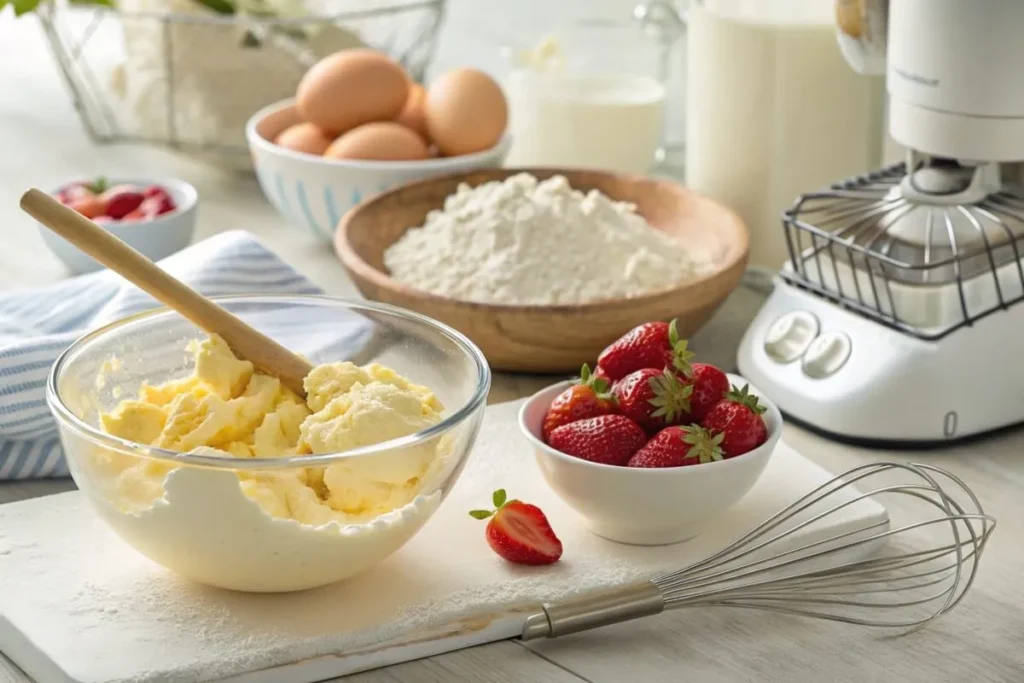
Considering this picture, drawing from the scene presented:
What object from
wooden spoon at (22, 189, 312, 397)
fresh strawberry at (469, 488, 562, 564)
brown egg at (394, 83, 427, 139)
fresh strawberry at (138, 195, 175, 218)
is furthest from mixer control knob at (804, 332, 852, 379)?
fresh strawberry at (138, 195, 175, 218)

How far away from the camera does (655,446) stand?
0.84 metres

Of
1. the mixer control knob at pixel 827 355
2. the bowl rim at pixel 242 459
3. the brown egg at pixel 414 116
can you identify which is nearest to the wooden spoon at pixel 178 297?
the bowl rim at pixel 242 459

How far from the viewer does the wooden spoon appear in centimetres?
84

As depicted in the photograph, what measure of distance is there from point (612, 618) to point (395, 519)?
140 millimetres

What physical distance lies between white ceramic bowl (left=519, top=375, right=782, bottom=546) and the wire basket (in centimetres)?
87

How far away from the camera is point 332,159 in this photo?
1413 millimetres

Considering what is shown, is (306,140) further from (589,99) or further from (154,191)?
(589,99)

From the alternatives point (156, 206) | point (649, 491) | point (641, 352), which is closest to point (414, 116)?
point (156, 206)

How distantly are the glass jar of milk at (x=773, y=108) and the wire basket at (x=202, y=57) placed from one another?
0.45 m

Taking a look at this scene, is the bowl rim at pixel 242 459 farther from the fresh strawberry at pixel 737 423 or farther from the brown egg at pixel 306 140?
the brown egg at pixel 306 140

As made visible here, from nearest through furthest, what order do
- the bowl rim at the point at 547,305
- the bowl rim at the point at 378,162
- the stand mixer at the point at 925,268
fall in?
the stand mixer at the point at 925,268, the bowl rim at the point at 547,305, the bowl rim at the point at 378,162

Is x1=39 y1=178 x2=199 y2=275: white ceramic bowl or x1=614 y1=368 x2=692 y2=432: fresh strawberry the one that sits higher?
x1=614 y1=368 x2=692 y2=432: fresh strawberry

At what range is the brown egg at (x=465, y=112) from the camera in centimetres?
145

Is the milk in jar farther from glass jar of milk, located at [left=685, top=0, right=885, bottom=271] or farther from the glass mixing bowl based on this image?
the glass mixing bowl
